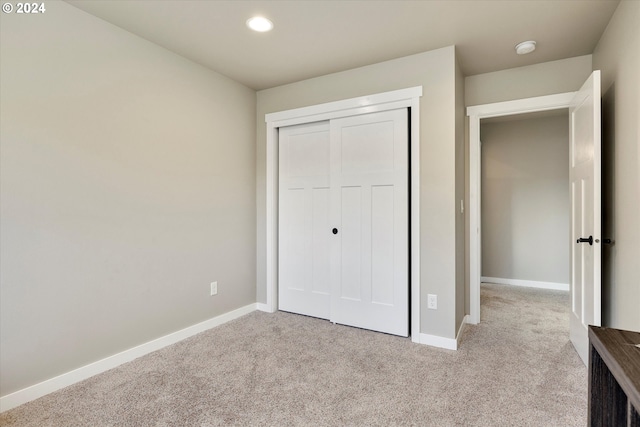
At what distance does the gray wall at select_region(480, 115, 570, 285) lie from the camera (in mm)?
4500

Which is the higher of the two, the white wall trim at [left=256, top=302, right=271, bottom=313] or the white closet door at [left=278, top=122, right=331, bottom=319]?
the white closet door at [left=278, top=122, right=331, bottom=319]

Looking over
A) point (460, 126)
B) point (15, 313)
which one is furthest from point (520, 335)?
point (15, 313)

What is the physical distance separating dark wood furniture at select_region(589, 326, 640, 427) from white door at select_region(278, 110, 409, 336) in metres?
1.78

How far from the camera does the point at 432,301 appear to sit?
2635 mm

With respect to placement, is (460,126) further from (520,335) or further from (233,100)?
(233,100)

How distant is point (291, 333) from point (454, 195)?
1.80 m

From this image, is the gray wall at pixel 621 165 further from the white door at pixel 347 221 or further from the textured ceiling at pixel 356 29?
the white door at pixel 347 221

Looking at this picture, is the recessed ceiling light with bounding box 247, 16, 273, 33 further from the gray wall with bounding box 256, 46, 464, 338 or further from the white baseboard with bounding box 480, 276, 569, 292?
the white baseboard with bounding box 480, 276, 569, 292

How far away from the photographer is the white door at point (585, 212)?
2.04 m

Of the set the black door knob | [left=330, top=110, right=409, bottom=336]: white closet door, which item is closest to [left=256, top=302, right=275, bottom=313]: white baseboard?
[left=330, top=110, right=409, bottom=336]: white closet door

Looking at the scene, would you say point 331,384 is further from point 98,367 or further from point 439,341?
point 98,367

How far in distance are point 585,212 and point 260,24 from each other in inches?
103

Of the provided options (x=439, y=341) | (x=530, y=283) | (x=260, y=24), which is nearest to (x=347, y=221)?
(x=439, y=341)

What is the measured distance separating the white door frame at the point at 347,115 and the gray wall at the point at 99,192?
0.50m
